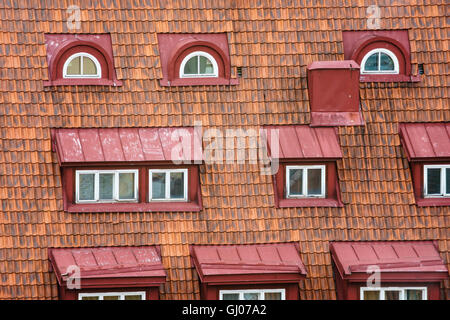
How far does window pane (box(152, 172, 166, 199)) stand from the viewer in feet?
103

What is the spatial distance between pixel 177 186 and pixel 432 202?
710 cm

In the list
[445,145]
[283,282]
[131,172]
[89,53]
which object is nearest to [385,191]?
[445,145]

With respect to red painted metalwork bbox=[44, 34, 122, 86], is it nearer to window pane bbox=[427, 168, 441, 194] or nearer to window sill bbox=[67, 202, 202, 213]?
window sill bbox=[67, 202, 202, 213]

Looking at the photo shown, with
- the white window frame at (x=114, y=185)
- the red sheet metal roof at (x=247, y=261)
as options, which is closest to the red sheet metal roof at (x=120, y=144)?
the white window frame at (x=114, y=185)

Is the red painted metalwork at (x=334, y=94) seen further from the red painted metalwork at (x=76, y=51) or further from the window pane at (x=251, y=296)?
the red painted metalwork at (x=76, y=51)

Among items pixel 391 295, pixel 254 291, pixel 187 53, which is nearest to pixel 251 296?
pixel 254 291

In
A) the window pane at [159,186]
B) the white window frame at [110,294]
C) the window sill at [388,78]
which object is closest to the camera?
the white window frame at [110,294]

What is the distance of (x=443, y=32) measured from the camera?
33.8 meters

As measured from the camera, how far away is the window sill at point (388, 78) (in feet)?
109

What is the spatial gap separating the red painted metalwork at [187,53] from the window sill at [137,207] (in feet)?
11.5

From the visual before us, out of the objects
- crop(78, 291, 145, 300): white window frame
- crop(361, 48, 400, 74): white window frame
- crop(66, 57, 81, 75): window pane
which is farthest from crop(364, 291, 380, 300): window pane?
crop(66, 57, 81, 75): window pane

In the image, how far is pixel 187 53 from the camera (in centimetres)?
3266

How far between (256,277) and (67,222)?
17.1ft
